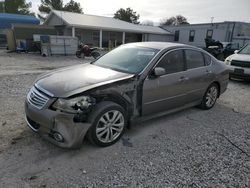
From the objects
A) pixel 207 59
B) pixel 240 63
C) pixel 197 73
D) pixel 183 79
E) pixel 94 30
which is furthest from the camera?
pixel 94 30

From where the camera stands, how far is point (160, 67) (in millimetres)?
3770

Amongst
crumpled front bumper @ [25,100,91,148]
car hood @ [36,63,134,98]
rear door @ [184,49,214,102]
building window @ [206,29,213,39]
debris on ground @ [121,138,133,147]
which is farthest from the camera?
building window @ [206,29,213,39]

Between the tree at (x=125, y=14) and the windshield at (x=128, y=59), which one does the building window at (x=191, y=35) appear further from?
the windshield at (x=128, y=59)

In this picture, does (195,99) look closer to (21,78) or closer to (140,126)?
(140,126)

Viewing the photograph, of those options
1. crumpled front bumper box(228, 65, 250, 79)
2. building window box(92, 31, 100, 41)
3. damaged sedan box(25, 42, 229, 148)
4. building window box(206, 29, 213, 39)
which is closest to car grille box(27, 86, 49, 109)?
damaged sedan box(25, 42, 229, 148)

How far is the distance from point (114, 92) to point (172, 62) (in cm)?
155

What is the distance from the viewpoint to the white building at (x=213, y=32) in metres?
25.0

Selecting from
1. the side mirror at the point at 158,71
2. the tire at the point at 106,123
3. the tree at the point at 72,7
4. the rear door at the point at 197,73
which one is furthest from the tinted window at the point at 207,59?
the tree at the point at 72,7

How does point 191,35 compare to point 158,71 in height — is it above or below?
above

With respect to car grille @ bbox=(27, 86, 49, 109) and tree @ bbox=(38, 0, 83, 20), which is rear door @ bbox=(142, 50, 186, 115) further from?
tree @ bbox=(38, 0, 83, 20)

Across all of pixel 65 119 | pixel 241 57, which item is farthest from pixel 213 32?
pixel 65 119

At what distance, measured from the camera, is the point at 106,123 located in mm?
3125

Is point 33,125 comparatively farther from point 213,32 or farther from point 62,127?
point 213,32

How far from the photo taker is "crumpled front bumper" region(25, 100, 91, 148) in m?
2.77
